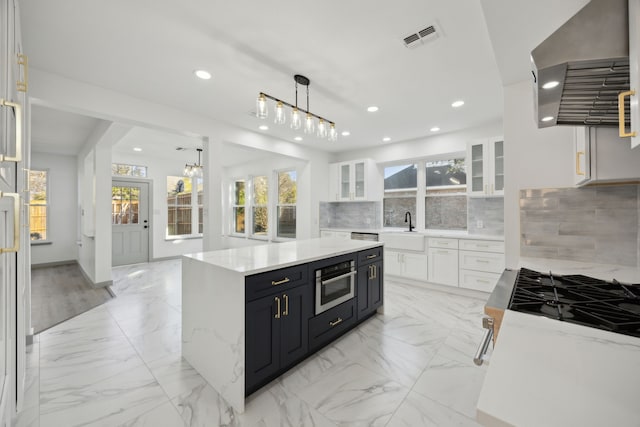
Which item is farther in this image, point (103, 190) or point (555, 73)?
point (103, 190)

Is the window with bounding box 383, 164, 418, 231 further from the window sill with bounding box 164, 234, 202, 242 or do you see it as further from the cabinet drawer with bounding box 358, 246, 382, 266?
the window sill with bounding box 164, 234, 202, 242

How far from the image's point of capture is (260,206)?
7039mm

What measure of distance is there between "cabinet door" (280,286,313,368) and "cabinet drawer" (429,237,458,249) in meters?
2.78

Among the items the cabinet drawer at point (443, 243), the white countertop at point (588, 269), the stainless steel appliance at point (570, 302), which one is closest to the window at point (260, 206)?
the cabinet drawer at point (443, 243)

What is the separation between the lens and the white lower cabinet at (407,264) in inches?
171

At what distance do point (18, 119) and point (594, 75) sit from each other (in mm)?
2072

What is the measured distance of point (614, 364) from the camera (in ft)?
2.24

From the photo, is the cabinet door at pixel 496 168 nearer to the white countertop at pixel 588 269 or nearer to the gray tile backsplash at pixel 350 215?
the white countertop at pixel 588 269

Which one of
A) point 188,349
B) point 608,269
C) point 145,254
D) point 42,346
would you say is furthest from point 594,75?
point 145,254

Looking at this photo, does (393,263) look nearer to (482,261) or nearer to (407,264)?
(407,264)

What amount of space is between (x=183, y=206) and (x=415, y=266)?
6.05m

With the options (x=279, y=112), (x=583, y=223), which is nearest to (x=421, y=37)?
(x=279, y=112)

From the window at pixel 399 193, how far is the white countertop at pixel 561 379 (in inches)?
178

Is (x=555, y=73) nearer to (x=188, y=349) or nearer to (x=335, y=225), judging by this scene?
(x=188, y=349)
